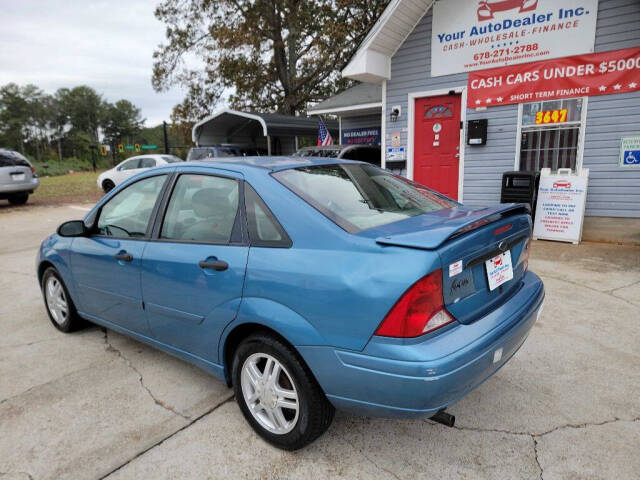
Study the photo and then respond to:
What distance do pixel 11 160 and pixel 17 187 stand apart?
83cm

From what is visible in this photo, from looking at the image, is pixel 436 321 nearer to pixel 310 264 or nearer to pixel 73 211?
pixel 310 264

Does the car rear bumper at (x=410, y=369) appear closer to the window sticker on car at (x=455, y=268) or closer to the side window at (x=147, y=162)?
the window sticker on car at (x=455, y=268)

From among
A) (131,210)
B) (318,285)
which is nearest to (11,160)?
(131,210)

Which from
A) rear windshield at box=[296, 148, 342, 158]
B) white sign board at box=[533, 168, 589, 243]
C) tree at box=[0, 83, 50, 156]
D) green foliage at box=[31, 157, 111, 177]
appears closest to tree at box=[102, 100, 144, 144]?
tree at box=[0, 83, 50, 156]

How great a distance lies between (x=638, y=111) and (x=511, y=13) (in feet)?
8.62

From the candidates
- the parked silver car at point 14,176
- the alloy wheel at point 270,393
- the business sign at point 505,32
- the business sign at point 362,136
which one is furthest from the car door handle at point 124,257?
the parked silver car at point 14,176

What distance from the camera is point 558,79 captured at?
23.8ft

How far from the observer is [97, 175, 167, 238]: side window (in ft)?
9.86

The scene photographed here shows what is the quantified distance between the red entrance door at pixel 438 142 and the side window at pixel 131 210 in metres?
6.88

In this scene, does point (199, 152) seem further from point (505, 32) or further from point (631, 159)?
point (631, 159)

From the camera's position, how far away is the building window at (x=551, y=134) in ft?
24.0

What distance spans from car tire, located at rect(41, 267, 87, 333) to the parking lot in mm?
124

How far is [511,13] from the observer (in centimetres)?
751

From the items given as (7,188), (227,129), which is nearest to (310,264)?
(7,188)
